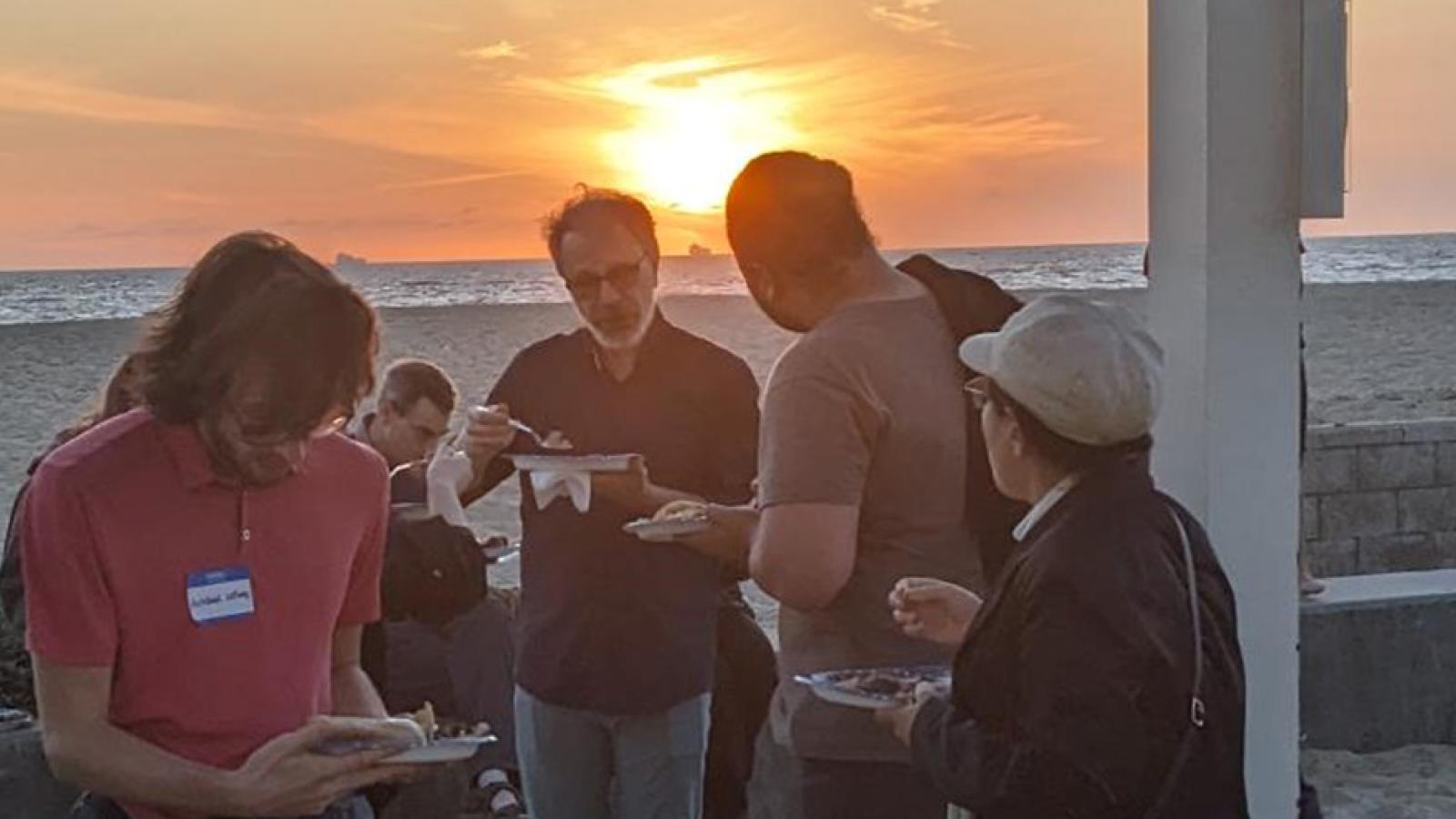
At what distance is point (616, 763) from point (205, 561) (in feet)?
4.89

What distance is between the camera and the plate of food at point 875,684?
2.23 m

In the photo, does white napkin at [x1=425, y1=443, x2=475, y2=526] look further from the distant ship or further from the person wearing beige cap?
the person wearing beige cap

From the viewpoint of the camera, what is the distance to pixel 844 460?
2316 mm

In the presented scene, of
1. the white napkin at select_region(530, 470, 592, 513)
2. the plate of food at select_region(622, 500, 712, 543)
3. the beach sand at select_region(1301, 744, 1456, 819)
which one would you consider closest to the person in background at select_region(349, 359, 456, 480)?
the white napkin at select_region(530, 470, 592, 513)

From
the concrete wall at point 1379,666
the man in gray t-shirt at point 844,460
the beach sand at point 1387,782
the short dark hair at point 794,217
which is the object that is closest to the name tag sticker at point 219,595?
the man in gray t-shirt at point 844,460

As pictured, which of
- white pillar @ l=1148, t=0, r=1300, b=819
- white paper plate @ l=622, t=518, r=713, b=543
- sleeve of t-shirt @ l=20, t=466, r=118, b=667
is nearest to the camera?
sleeve of t-shirt @ l=20, t=466, r=118, b=667

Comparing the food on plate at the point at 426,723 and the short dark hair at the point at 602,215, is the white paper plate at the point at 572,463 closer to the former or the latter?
the short dark hair at the point at 602,215

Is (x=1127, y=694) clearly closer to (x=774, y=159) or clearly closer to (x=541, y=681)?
(x=774, y=159)

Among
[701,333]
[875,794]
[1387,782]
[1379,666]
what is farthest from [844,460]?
[701,333]

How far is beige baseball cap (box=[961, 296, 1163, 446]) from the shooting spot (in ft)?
6.56

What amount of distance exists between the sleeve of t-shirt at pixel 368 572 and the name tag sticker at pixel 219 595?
0.70 ft

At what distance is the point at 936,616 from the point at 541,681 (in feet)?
3.90

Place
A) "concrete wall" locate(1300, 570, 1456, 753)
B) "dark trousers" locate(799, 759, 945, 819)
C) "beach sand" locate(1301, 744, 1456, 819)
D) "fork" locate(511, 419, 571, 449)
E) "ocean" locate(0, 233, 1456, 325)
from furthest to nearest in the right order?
"ocean" locate(0, 233, 1456, 325) → "concrete wall" locate(1300, 570, 1456, 753) → "beach sand" locate(1301, 744, 1456, 819) → "fork" locate(511, 419, 571, 449) → "dark trousers" locate(799, 759, 945, 819)

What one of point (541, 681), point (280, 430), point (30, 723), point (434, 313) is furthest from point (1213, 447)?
point (434, 313)
